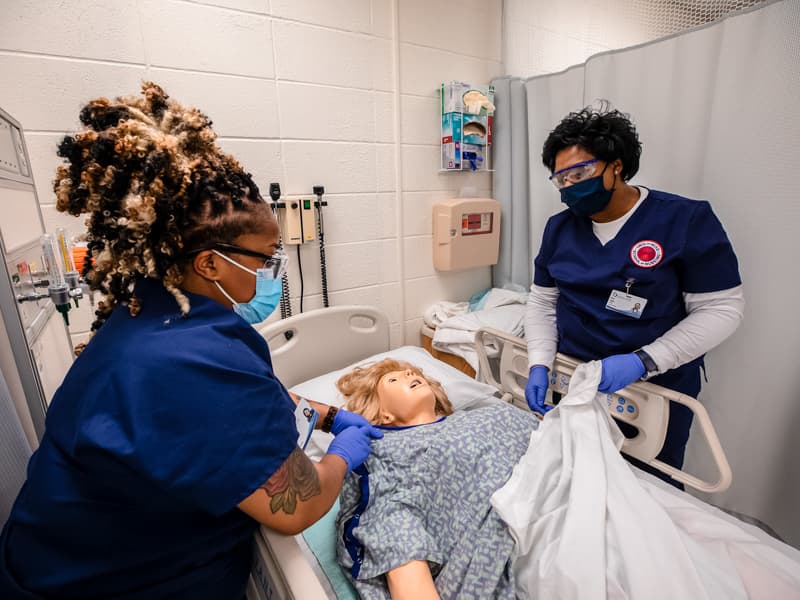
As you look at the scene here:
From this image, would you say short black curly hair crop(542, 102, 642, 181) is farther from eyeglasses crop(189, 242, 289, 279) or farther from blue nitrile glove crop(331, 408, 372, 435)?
blue nitrile glove crop(331, 408, 372, 435)

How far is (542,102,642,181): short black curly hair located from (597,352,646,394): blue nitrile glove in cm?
64

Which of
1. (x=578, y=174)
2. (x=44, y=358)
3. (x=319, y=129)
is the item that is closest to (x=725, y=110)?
Answer: (x=578, y=174)

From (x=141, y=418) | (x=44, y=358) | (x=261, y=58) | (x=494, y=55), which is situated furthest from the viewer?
(x=494, y=55)

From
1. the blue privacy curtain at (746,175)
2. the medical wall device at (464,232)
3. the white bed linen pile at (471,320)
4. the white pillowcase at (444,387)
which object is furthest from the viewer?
the medical wall device at (464,232)

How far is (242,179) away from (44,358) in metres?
0.93

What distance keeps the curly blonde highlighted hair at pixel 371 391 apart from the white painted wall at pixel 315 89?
0.60 meters

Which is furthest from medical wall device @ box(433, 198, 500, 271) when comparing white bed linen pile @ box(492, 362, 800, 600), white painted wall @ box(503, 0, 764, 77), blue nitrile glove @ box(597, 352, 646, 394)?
white bed linen pile @ box(492, 362, 800, 600)

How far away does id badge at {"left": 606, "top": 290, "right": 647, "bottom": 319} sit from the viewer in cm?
135

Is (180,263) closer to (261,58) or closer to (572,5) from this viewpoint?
(261,58)

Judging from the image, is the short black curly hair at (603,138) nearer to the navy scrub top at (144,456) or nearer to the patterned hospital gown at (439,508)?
the patterned hospital gown at (439,508)

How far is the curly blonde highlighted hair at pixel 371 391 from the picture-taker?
1.59 metres

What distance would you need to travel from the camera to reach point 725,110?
157 cm

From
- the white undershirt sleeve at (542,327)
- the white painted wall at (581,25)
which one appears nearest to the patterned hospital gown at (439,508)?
the white undershirt sleeve at (542,327)

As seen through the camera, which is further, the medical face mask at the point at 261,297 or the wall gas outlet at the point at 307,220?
Answer: the wall gas outlet at the point at 307,220
